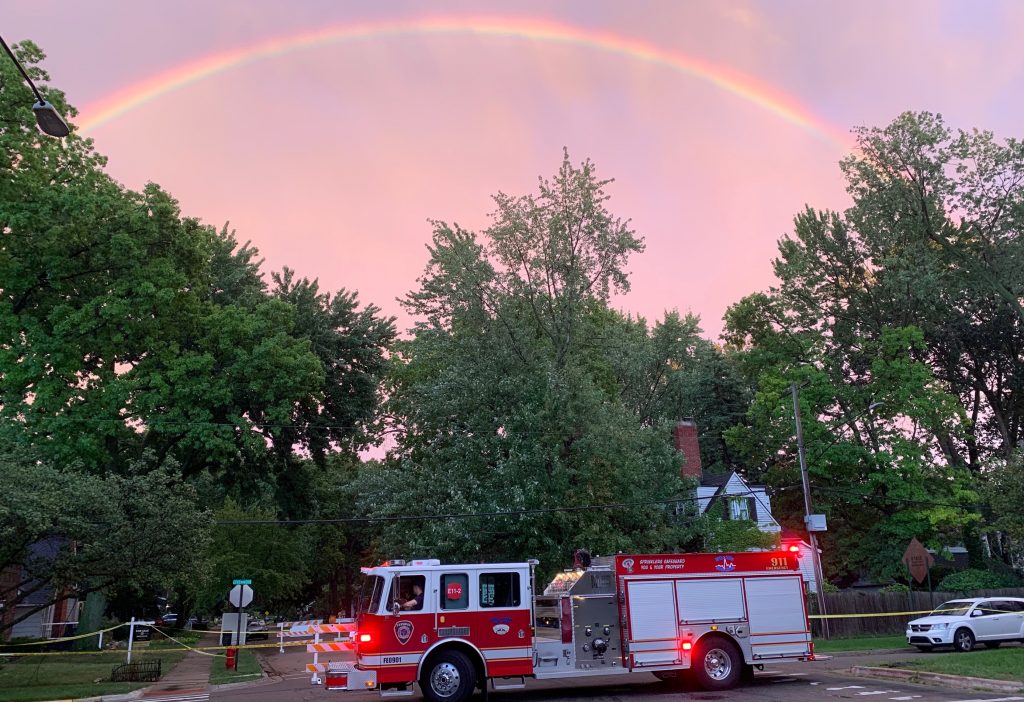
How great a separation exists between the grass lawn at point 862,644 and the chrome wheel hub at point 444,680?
1497cm

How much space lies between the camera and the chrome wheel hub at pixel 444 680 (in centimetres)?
1279

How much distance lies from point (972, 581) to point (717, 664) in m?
25.9

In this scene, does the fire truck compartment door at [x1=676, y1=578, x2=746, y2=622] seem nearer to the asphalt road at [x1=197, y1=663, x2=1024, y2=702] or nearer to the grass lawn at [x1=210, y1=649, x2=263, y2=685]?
the asphalt road at [x1=197, y1=663, x2=1024, y2=702]

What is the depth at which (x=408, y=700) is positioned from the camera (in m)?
13.8

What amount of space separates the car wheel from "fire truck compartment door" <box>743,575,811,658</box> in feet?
29.6

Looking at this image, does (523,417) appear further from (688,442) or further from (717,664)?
(688,442)

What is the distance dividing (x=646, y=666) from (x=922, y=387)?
1155 inches

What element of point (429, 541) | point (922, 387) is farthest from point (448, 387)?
point (922, 387)

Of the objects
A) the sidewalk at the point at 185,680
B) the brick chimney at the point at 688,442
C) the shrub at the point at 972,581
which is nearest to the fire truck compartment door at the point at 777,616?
the sidewalk at the point at 185,680

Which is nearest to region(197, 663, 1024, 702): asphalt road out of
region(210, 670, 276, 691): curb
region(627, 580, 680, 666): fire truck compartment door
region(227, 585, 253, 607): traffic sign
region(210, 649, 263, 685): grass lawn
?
region(210, 670, 276, 691): curb

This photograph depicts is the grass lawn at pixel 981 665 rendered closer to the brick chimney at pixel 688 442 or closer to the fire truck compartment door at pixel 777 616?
the fire truck compartment door at pixel 777 616

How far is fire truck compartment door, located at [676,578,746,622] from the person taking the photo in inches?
575

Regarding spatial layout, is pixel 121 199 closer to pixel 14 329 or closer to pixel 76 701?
pixel 14 329

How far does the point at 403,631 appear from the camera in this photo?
42.1 ft
